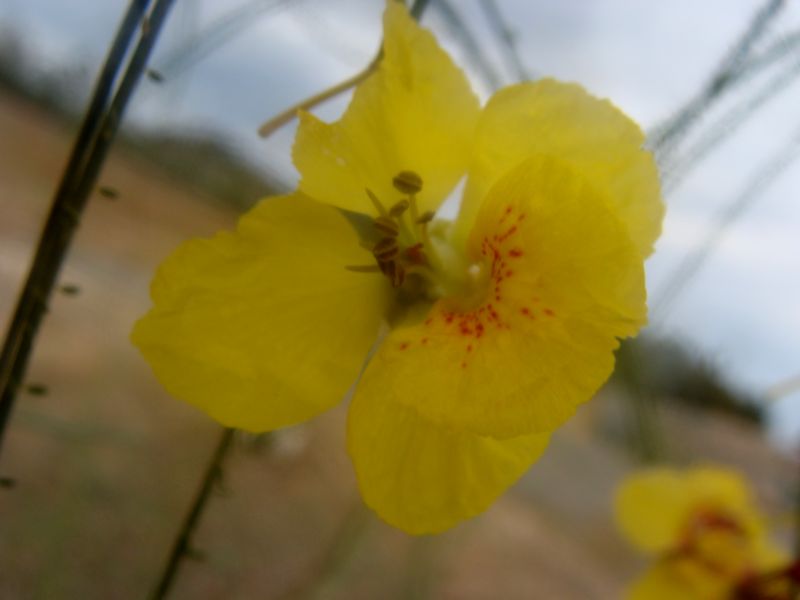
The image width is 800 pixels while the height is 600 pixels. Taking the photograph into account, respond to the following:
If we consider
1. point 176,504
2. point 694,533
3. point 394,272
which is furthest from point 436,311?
point 176,504

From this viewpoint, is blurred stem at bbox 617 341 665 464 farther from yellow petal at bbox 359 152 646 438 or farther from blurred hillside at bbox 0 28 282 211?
blurred hillside at bbox 0 28 282 211

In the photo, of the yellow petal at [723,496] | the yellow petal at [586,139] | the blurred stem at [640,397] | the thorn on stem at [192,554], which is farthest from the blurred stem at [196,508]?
the yellow petal at [723,496]

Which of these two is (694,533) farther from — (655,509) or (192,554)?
(192,554)

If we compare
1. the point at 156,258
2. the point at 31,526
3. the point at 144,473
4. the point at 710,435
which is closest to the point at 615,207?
the point at 31,526

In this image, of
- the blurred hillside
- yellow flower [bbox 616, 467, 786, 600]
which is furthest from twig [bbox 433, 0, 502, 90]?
the blurred hillside

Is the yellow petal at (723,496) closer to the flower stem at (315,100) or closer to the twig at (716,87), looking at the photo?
the twig at (716,87)
